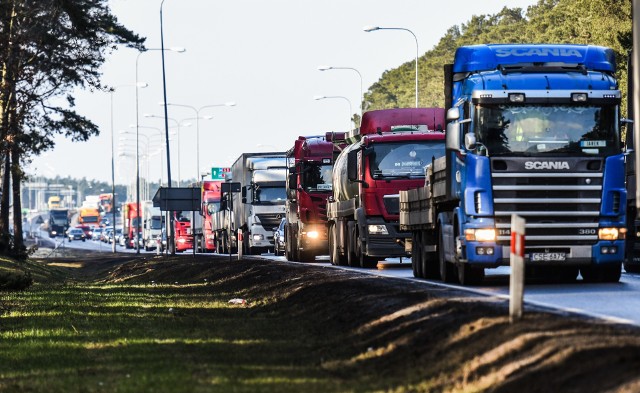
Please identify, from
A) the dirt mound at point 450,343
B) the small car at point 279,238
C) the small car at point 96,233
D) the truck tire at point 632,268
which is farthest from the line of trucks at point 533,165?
the small car at point 96,233

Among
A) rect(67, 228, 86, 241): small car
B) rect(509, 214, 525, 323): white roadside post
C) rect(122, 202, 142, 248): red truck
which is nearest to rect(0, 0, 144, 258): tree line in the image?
rect(509, 214, 525, 323): white roadside post

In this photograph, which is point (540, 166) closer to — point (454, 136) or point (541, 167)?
point (541, 167)

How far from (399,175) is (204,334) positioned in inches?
583

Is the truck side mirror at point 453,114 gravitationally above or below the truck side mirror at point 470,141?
above

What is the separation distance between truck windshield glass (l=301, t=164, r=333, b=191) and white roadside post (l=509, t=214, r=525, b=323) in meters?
30.2

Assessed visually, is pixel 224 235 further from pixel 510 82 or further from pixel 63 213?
pixel 63 213

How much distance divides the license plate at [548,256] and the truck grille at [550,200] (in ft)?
0.51

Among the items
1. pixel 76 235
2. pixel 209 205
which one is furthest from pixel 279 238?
pixel 76 235

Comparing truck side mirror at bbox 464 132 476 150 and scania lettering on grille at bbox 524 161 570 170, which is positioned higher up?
truck side mirror at bbox 464 132 476 150

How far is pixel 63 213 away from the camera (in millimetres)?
188125

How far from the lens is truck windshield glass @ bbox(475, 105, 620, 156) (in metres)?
23.1

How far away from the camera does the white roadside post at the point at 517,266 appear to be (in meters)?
15.2

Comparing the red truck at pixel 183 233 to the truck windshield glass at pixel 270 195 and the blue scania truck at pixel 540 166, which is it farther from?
the blue scania truck at pixel 540 166

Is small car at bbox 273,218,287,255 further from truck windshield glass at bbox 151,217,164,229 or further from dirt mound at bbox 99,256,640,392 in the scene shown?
truck windshield glass at bbox 151,217,164,229
